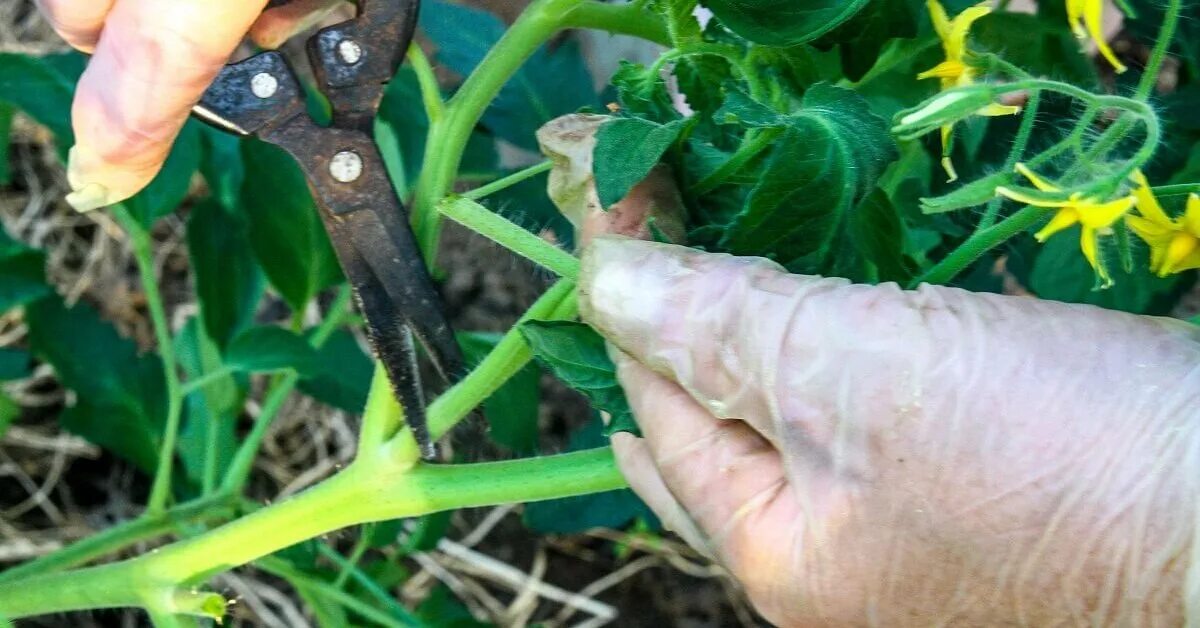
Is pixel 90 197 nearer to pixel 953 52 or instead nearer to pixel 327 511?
pixel 327 511

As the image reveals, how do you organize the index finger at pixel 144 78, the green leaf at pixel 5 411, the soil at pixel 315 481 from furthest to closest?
1. the soil at pixel 315 481
2. the green leaf at pixel 5 411
3. the index finger at pixel 144 78

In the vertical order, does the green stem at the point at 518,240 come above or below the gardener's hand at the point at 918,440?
above

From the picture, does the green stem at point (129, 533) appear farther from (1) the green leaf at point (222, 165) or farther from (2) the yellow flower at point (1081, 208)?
(2) the yellow flower at point (1081, 208)

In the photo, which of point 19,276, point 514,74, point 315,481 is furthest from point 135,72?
point 315,481

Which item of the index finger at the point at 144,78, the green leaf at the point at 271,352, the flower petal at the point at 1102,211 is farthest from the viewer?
the green leaf at the point at 271,352

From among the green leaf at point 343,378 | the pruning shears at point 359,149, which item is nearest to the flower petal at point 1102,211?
the pruning shears at point 359,149

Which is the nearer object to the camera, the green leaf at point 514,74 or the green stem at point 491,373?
the green stem at point 491,373

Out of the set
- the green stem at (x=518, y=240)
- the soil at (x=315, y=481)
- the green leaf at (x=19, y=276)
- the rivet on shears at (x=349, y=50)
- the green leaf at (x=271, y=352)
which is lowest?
the soil at (x=315, y=481)
